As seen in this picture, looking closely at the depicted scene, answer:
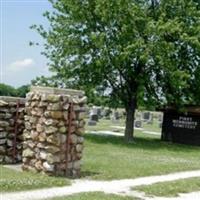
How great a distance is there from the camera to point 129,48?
92.9ft

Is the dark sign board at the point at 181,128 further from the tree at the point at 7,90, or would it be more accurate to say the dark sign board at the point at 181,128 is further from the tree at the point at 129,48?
the tree at the point at 7,90

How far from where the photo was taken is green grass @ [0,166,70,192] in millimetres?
12820

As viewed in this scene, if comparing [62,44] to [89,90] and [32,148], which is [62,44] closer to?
[89,90]

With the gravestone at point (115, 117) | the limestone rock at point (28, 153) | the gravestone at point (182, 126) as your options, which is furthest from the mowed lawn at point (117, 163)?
the gravestone at point (115, 117)

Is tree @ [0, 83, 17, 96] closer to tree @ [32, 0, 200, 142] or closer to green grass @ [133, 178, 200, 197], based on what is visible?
tree @ [32, 0, 200, 142]

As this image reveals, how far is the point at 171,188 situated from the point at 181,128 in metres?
18.4

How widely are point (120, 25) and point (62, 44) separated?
348 cm

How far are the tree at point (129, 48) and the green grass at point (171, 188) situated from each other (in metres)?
13.2

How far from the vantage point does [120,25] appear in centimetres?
2980

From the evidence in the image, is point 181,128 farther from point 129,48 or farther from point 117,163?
point 117,163

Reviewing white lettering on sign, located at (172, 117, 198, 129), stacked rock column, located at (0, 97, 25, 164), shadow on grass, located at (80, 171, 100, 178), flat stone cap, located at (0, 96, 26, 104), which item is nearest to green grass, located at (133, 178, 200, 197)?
shadow on grass, located at (80, 171, 100, 178)

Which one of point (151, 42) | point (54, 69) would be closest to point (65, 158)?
point (151, 42)

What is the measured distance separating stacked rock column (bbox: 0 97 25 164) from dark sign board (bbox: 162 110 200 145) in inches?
627

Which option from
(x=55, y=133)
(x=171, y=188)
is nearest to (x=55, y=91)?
(x=55, y=133)
